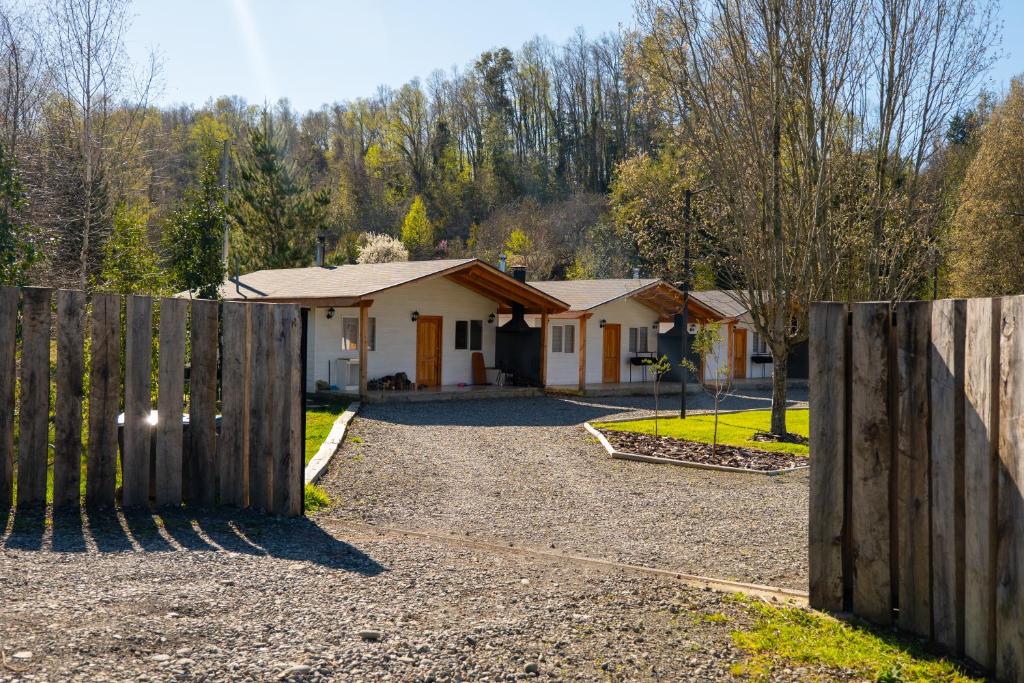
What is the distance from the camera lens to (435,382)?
26.0 metres

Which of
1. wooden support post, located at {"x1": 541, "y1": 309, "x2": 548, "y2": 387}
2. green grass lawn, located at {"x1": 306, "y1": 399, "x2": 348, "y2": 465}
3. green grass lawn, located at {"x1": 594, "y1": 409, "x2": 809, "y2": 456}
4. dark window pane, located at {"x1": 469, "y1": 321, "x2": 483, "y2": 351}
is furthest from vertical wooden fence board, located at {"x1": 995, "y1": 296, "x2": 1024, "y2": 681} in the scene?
dark window pane, located at {"x1": 469, "y1": 321, "x2": 483, "y2": 351}

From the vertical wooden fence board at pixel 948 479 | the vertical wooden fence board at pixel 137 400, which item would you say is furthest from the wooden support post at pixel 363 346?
the vertical wooden fence board at pixel 948 479

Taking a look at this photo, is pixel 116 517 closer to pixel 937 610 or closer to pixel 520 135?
pixel 937 610

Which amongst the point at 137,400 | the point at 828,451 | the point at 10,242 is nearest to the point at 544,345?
the point at 10,242

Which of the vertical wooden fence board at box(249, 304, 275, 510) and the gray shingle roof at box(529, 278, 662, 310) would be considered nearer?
the vertical wooden fence board at box(249, 304, 275, 510)

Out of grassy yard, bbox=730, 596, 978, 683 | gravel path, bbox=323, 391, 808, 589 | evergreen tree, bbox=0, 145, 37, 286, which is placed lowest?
gravel path, bbox=323, 391, 808, 589

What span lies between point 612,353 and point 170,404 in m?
23.5

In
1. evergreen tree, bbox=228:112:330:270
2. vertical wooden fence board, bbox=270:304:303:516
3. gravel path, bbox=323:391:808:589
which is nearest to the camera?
gravel path, bbox=323:391:808:589

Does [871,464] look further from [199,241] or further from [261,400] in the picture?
[199,241]

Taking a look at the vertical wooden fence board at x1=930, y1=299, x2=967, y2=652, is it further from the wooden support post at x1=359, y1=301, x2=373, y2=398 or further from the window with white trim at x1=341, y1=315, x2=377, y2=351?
the window with white trim at x1=341, y1=315, x2=377, y2=351

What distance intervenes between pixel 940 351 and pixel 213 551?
459cm

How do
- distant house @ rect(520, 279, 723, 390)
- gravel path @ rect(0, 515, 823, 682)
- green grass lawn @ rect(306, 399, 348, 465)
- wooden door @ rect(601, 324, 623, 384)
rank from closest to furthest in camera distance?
gravel path @ rect(0, 515, 823, 682) < green grass lawn @ rect(306, 399, 348, 465) < distant house @ rect(520, 279, 723, 390) < wooden door @ rect(601, 324, 623, 384)

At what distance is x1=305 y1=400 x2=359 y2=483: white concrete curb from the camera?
34.6 ft

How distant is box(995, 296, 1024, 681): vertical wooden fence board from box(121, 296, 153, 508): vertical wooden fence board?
597 centimetres
